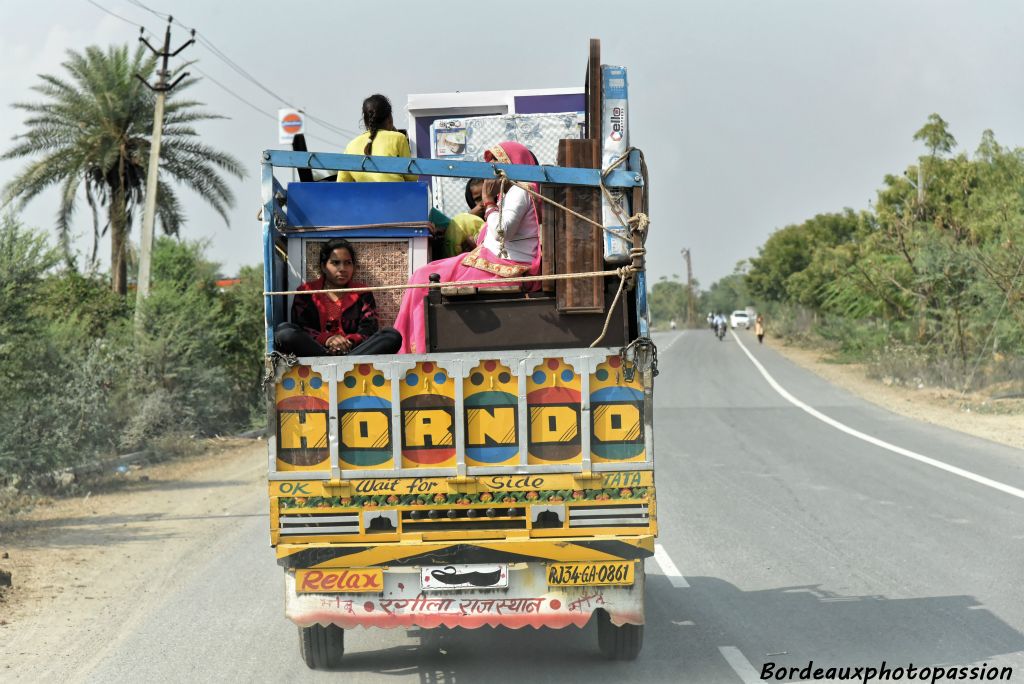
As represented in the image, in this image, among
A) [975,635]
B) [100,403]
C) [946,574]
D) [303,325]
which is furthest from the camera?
[100,403]

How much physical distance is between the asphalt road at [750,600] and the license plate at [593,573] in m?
0.71

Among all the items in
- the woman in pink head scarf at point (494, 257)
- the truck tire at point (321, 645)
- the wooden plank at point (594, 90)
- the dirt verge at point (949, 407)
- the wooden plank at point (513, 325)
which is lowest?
the dirt verge at point (949, 407)

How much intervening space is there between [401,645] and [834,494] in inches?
290

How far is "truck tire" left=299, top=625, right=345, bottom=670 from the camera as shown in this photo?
6324 mm

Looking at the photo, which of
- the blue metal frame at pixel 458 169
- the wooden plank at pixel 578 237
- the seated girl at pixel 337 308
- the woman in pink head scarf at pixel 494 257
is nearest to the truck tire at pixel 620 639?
the wooden plank at pixel 578 237

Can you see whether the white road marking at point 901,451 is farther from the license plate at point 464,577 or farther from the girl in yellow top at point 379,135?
the license plate at point 464,577

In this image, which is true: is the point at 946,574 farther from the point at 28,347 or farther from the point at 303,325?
the point at 28,347

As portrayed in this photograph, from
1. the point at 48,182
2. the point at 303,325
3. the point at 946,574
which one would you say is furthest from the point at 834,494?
the point at 48,182

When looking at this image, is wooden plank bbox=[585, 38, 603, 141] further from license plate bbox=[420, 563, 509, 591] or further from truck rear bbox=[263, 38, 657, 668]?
license plate bbox=[420, 563, 509, 591]

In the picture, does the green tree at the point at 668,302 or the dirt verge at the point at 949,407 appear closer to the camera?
the dirt verge at the point at 949,407

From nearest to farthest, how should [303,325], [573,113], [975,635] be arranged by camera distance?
[303,325] → [975,635] → [573,113]

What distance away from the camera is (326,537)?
18.8 feet

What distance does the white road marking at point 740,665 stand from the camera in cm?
598

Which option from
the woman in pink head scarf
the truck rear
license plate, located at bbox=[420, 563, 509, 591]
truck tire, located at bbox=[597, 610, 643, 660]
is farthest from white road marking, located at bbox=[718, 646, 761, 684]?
the woman in pink head scarf
